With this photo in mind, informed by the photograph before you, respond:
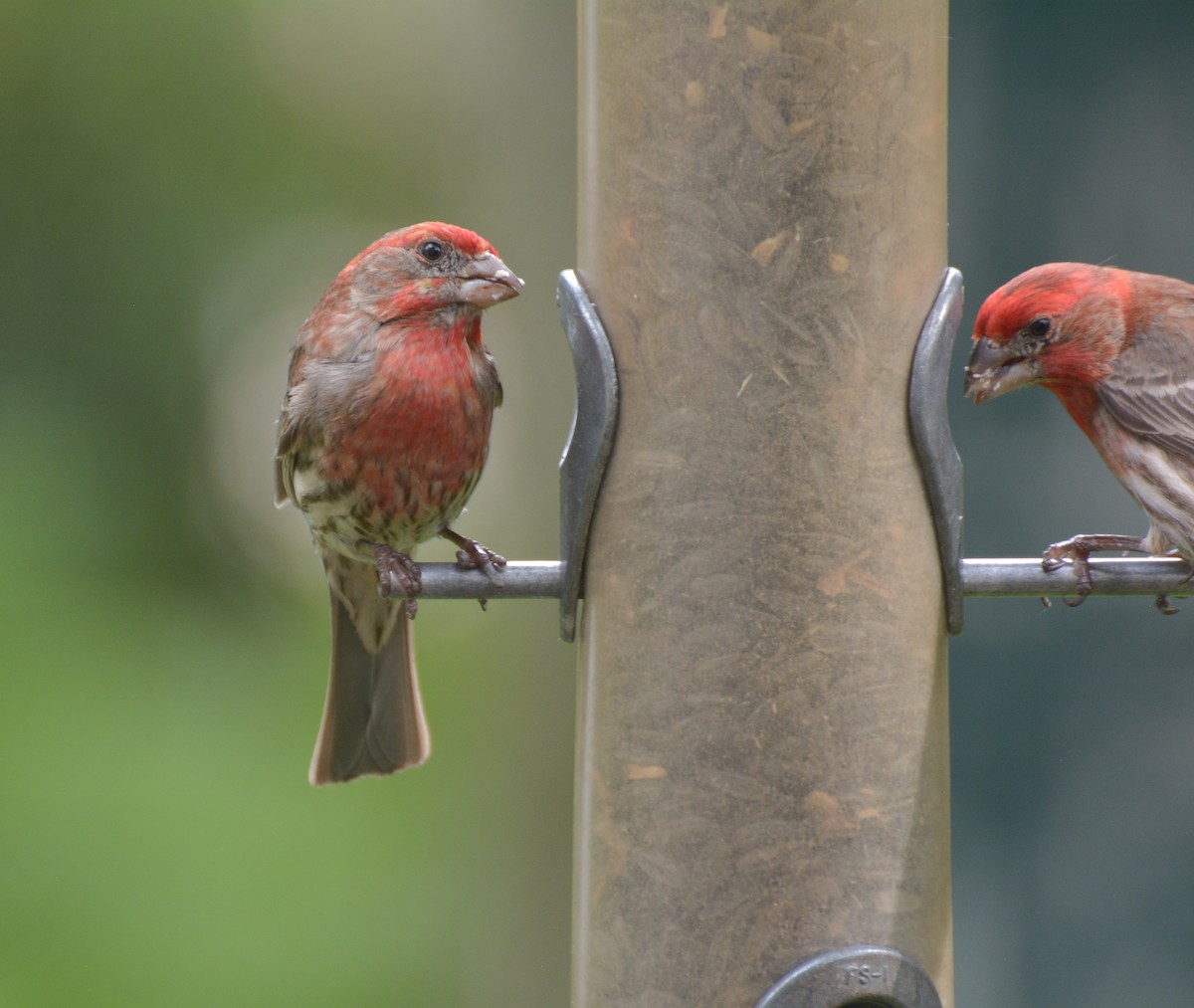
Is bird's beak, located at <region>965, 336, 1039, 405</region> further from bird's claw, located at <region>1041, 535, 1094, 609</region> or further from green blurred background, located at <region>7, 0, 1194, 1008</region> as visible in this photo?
green blurred background, located at <region>7, 0, 1194, 1008</region>

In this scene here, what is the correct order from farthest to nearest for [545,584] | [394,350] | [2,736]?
1. [2,736]
2. [394,350]
3. [545,584]

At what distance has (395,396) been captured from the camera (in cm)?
427

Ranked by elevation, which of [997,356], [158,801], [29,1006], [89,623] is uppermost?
[997,356]

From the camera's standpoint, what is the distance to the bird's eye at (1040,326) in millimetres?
4406

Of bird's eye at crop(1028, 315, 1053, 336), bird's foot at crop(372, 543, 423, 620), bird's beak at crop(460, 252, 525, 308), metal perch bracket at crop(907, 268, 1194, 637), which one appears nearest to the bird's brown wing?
bird's eye at crop(1028, 315, 1053, 336)

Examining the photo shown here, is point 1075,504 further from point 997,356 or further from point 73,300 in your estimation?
point 73,300

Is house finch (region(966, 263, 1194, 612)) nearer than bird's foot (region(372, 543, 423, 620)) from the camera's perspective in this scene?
No

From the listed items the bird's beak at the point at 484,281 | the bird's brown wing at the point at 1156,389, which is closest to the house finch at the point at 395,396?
the bird's beak at the point at 484,281

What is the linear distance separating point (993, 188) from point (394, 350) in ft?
9.68

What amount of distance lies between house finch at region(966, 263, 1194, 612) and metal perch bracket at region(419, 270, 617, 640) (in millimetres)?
1166

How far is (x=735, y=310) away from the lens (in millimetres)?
3488

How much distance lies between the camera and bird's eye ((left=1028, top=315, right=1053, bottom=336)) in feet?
14.5

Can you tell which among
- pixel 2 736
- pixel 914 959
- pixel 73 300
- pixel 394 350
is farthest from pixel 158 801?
pixel 914 959

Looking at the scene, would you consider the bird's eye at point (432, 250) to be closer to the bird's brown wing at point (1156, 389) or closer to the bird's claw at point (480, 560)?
the bird's claw at point (480, 560)
